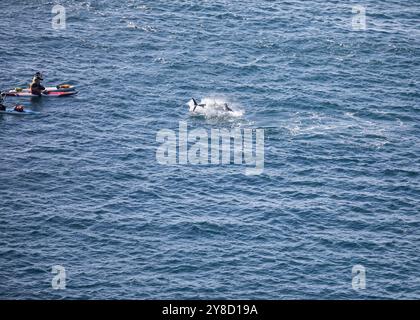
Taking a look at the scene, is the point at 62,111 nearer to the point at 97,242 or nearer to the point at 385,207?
the point at 97,242

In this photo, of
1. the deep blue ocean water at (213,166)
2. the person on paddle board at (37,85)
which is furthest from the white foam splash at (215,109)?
the person on paddle board at (37,85)

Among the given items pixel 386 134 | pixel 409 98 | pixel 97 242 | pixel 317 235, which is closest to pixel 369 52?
pixel 409 98

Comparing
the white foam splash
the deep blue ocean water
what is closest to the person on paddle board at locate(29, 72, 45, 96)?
the deep blue ocean water

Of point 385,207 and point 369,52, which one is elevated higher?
point 369,52

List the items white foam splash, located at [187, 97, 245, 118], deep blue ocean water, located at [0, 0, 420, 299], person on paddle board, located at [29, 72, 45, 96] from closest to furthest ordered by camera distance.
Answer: deep blue ocean water, located at [0, 0, 420, 299]
white foam splash, located at [187, 97, 245, 118]
person on paddle board, located at [29, 72, 45, 96]

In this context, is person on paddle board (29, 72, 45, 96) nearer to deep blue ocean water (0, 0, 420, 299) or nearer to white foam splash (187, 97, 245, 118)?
deep blue ocean water (0, 0, 420, 299)

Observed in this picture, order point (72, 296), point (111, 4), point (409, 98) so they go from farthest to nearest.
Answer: point (111, 4), point (409, 98), point (72, 296)

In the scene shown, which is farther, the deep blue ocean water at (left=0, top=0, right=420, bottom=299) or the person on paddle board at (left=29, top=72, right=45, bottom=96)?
the person on paddle board at (left=29, top=72, right=45, bottom=96)

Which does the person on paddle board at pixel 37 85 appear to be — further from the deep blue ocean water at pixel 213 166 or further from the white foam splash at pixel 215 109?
the white foam splash at pixel 215 109
